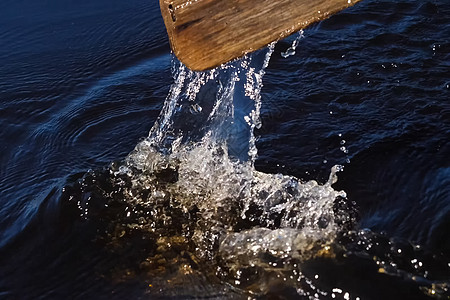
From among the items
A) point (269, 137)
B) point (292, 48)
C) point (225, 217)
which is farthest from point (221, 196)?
point (292, 48)

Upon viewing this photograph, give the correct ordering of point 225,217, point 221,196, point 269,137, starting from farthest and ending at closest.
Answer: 1. point 269,137
2. point 221,196
3. point 225,217

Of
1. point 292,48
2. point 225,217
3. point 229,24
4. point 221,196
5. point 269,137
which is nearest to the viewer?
point 229,24

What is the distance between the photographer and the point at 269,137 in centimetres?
387

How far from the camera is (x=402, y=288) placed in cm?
269

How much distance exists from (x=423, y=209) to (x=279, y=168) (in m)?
0.87

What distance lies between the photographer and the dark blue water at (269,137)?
2924mm

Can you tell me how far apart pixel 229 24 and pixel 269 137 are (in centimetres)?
168

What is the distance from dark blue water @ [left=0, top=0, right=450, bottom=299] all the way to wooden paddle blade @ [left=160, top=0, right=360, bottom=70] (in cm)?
116

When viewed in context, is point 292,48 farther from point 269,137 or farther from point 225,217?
point 225,217

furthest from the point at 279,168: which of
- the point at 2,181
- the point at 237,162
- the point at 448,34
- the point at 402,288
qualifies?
the point at 448,34

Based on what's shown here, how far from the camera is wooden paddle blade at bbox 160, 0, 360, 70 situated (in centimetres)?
220

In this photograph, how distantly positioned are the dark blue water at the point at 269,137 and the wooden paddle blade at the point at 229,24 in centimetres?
116

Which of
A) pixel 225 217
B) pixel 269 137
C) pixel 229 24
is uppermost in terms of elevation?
pixel 229 24

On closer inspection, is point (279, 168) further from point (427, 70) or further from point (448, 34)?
point (448, 34)
